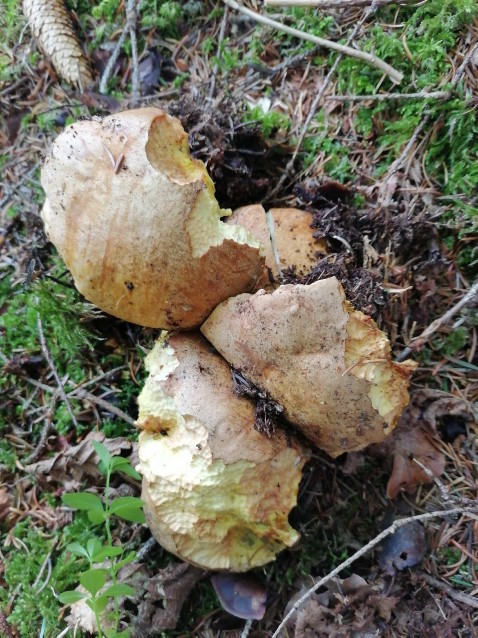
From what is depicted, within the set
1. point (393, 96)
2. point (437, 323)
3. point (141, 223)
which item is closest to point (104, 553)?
point (141, 223)

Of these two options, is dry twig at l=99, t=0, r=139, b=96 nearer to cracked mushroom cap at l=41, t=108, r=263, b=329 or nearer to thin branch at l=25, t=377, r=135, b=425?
cracked mushroom cap at l=41, t=108, r=263, b=329

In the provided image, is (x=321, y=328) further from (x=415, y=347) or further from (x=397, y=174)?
(x=397, y=174)

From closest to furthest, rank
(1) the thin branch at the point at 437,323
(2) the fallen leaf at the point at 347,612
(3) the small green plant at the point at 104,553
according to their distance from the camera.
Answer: (3) the small green plant at the point at 104,553 < (2) the fallen leaf at the point at 347,612 < (1) the thin branch at the point at 437,323

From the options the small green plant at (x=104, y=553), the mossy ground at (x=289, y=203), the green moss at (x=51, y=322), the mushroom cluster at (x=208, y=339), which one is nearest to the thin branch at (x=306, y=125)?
the mossy ground at (x=289, y=203)

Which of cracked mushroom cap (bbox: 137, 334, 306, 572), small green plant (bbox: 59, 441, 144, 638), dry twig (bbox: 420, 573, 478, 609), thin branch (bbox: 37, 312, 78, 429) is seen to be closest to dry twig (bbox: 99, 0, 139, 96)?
thin branch (bbox: 37, 312, 78, 429)

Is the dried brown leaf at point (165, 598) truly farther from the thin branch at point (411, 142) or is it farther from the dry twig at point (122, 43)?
the dry twig at point (122, 43)

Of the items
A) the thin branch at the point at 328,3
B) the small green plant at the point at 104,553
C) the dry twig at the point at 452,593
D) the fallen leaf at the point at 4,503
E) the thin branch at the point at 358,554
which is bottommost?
the dry twig at the point at 452,593

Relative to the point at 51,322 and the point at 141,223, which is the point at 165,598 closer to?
the point at 51,322
